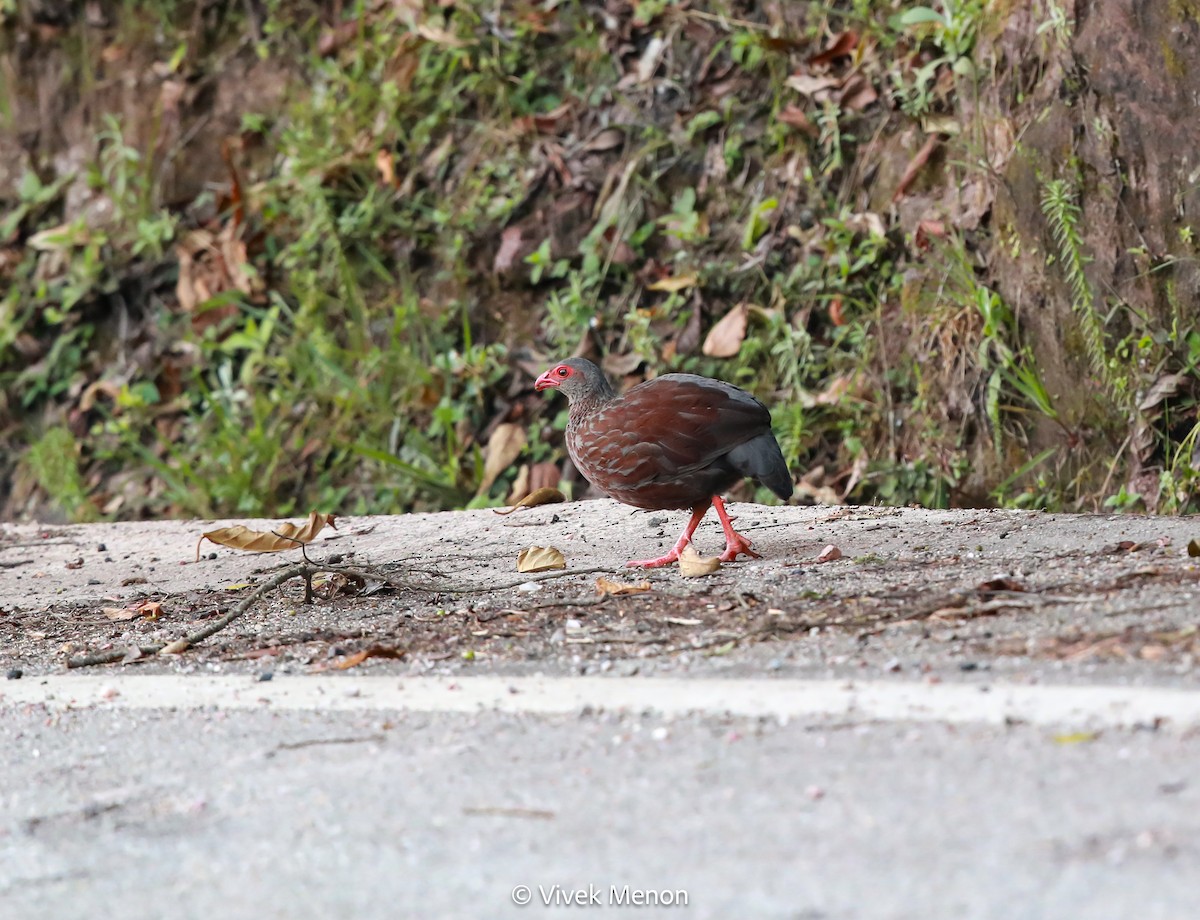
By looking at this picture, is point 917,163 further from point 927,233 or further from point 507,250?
point 507,250

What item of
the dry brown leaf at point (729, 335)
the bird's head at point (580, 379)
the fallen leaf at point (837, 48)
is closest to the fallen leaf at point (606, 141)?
the fallen leaf at point (837, 48)

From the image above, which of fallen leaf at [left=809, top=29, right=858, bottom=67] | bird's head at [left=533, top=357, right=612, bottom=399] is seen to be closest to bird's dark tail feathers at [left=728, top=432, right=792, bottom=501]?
bird's head at [left=533, top=357, right=612, bottom=399]

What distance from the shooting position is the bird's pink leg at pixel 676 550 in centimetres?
462

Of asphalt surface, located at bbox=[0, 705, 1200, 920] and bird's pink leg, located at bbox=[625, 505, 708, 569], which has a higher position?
asphalt surface, located at bbox=[0, 705, 1200, 920]

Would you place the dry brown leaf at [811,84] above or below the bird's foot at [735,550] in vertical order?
above

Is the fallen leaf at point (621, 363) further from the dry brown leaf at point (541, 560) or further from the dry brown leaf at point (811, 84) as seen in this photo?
the dry brown leaf at point (541, 560)

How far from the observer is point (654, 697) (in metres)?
2.84

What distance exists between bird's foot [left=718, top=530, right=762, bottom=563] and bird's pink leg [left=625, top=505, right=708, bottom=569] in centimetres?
14

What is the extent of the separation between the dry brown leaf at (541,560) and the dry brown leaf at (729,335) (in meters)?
2.68

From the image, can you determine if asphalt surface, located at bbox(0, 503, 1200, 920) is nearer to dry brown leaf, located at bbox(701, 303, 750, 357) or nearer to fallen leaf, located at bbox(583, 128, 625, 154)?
dry brown leaf, located at bbox(701, 303, 750, 357)

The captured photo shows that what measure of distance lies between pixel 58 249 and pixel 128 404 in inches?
56.8

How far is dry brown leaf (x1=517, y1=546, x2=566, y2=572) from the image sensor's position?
4.62m

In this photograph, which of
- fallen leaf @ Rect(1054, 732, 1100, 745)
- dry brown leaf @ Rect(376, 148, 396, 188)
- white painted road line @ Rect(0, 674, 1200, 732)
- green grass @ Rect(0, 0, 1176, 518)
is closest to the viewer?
fallen leaf @ Rect(1054, 732, 1100, 745)

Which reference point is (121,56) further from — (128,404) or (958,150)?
(958,150)
